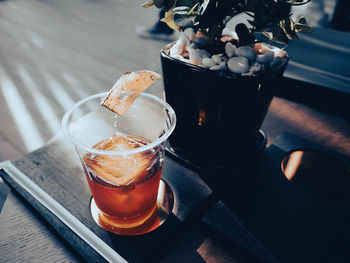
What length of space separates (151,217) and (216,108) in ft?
0.54

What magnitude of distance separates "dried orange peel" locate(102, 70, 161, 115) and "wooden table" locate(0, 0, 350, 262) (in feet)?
0.59

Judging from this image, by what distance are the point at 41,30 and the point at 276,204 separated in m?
2.28

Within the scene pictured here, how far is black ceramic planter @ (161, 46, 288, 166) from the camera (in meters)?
0.35

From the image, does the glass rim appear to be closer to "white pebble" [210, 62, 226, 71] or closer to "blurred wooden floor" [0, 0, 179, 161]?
"white pebble" [210, 62, 226, 71]

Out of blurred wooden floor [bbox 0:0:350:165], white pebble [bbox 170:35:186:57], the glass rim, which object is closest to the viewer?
the glass rim

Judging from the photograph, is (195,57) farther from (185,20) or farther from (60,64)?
(60,64)

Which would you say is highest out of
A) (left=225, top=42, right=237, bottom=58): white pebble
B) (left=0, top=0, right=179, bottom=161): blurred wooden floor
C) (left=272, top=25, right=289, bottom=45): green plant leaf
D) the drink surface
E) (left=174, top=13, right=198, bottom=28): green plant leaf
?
(left=174, top=13, right=198, bottom=28): green plant leaf

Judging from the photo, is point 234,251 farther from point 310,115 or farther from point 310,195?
point 310,115

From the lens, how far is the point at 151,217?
0.36 meters

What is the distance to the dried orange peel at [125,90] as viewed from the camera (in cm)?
30

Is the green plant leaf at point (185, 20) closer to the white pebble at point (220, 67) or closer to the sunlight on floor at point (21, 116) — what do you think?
the white pebble at point (220, 67)

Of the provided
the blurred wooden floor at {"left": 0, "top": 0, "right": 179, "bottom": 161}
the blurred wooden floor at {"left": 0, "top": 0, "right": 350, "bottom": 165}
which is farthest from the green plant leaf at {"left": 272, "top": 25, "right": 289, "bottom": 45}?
the blurred wooden floor at {"left": 0, "top": 0, "right": 179, "bottom": 161}

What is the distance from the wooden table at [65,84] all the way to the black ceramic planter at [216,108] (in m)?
0.11

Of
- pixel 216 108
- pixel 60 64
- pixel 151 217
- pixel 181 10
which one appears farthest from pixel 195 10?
pixel 60 64
